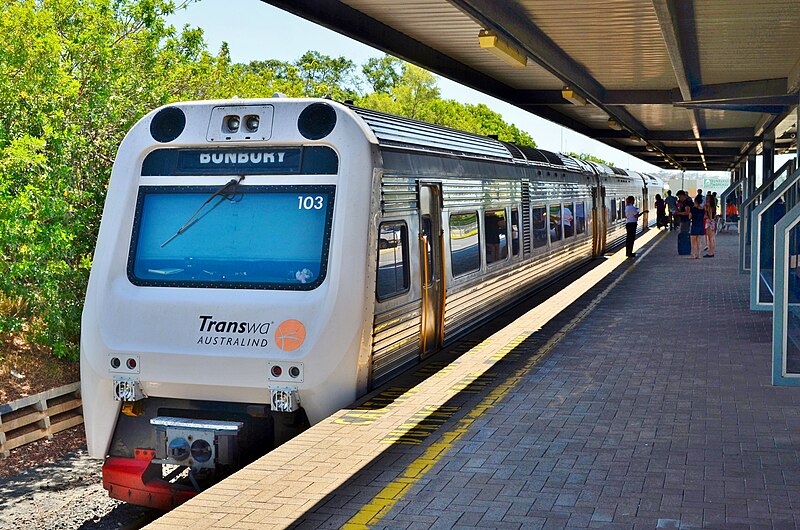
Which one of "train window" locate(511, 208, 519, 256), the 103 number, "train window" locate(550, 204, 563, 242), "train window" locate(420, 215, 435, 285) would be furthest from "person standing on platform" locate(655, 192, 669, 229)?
the 103 number

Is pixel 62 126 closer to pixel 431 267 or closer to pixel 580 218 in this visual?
pixel 431 267

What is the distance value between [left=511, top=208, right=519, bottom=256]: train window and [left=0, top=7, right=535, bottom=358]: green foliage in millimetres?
6657

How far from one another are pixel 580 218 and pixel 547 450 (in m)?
15.9

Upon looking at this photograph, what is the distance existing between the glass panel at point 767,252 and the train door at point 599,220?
466 inches

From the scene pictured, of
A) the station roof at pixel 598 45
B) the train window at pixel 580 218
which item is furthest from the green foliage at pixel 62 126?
the train window at pixel 580 218

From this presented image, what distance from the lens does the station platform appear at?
5836 mm

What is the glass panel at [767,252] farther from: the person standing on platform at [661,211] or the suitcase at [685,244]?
the person standing on platform at [661,211]

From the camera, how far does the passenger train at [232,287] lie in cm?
750

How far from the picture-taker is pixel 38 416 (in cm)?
1488

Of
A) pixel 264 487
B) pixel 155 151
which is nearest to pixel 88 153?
pixel 155 151

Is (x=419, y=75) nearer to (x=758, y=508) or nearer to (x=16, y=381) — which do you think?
(x=16, y=381)

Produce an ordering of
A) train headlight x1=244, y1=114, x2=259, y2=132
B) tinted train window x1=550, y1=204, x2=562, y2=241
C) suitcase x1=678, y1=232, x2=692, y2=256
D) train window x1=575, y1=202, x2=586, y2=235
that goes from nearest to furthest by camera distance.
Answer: train headlight x1=244, y1=114, x2=259, y2=132, tinted train window x1=550, y1=204, x2=562, y2=241, train window x1=575, y1=202, x2=586, y2=235, suitcase x1=678, y1=232, x2=692, y2=256

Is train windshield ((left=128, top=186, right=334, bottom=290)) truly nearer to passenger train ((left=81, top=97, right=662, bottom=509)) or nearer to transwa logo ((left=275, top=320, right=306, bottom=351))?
passenger train ((left=81, top=97, right=662, bottom=509))

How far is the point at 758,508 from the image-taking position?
588 cm
